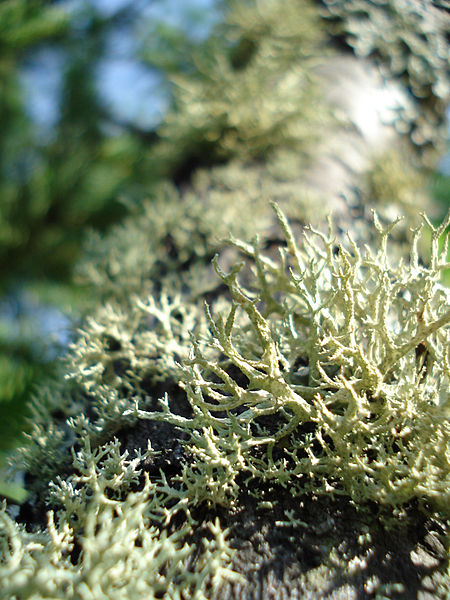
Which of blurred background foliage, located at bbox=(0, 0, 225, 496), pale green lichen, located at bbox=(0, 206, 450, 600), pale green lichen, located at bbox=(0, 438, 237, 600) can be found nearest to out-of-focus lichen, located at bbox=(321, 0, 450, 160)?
blurred background foliage, located at bbox=(0, 0, 225, 496)

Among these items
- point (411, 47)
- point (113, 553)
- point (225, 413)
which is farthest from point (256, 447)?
point (411, 47)

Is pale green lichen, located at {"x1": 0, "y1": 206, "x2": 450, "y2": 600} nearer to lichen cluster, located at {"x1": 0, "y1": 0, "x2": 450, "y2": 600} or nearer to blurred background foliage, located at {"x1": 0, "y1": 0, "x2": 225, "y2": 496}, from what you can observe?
lichen cluster, located at {"x1": 0, "y1": 0, "x2": 450, "y2": 600}

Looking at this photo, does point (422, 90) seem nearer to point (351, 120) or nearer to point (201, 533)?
point (351, 120)

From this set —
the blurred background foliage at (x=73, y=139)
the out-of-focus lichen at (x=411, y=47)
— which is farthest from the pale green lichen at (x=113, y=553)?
the out-of-focus lichen at (x=411, y=47)

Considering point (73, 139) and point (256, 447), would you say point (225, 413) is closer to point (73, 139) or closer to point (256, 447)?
point (256, 447)

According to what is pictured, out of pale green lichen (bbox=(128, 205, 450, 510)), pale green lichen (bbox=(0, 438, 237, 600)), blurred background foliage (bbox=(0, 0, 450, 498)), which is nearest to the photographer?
pale green lichen (bbox=(0, 438, 237, 600))

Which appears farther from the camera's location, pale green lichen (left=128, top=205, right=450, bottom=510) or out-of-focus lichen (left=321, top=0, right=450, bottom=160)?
→ out-of-focus lichen (left=321, top=0, right=450, bottom=160)

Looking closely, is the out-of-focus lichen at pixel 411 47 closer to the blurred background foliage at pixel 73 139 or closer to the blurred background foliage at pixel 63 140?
the blurred background foliage at pixel 73 139

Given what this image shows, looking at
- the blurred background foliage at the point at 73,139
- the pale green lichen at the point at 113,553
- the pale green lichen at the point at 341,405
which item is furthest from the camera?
the blurred background foliage at the point at 73,139

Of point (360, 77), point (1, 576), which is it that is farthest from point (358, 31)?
point (1, 576)
